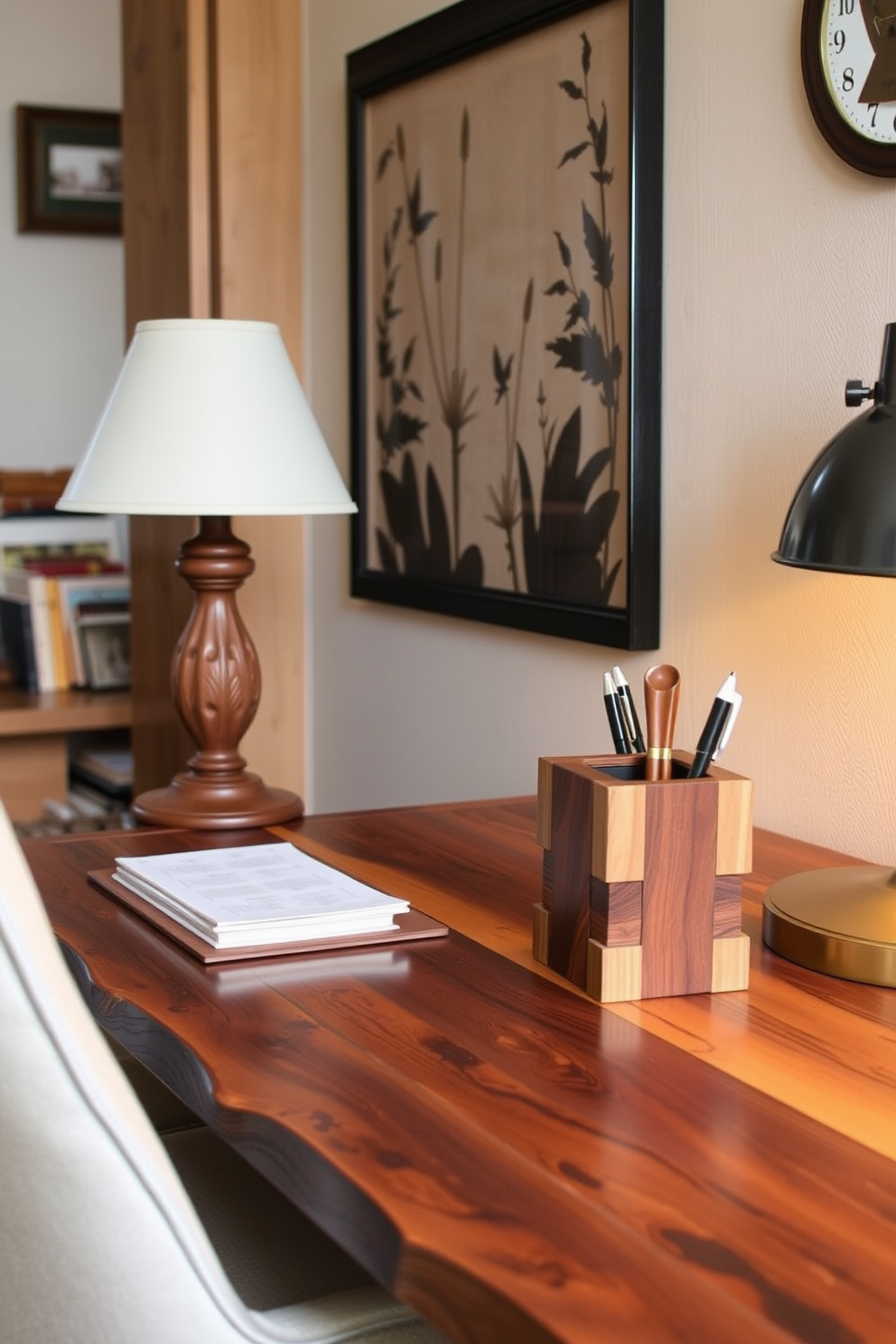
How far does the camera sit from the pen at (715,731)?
108 cm

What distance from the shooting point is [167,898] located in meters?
1.21

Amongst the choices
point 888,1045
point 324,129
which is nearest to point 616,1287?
point 888,1045

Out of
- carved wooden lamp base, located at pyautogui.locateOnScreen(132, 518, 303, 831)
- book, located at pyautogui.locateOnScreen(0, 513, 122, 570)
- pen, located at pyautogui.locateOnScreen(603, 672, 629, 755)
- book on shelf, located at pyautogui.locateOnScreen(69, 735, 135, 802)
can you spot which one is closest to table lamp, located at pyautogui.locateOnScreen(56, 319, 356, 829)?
carved wooden lamp base, located at pyautogui.locateOnScreen(132, 518, 303, 831)

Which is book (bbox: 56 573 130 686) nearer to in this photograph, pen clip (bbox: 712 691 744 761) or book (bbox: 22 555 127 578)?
book (bbox: 22 555 127 578)

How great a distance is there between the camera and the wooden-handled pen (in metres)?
1.11

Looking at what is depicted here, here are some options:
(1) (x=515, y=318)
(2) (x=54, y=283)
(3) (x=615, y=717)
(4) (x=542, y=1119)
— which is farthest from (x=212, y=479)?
(2) (x=54, y=283)

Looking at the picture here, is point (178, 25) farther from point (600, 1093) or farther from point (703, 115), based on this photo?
point (600, 1093)

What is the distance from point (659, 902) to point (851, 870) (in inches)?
9.7

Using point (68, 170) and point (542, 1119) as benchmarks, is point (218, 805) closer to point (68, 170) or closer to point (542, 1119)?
point (542, 1119)

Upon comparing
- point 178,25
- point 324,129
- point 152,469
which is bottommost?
point 152,469

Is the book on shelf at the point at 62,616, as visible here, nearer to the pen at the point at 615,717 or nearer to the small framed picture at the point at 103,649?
the small framed picture at the point at 103,649

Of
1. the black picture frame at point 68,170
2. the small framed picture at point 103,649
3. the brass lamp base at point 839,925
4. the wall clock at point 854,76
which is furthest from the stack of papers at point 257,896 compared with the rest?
the black picture frame at point 68,170

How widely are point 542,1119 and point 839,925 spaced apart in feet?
1.13

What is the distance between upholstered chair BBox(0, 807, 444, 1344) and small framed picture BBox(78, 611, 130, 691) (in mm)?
2366
